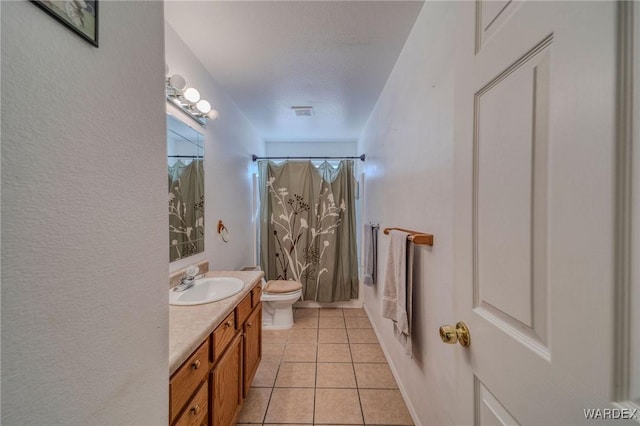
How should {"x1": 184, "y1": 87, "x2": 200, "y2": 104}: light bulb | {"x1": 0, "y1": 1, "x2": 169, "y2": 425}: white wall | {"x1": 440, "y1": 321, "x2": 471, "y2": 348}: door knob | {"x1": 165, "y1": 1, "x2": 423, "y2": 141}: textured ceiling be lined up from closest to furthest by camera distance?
{"x1": 0, "y1": 1, "x2": 169, "y2": 425}: white wall
{"x1": 440, "y1": 321, "x2": 471, "y2": 348}: door knob
{"x1": 165, "y1": 1, "x2": 423, "y2": 141}: textured ceiling
{"x1": 184, "y1": 87, "x2": 200, "y2": 104}: light bulb

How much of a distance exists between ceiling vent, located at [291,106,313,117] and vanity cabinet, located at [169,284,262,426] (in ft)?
6.04

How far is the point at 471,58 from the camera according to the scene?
2.08ft

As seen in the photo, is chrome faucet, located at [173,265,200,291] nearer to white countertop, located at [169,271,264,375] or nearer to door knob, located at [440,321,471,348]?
white countertop, located at [169,271,264,375]

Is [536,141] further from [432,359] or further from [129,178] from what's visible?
[432,359]

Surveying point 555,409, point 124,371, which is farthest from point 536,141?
point 124,371

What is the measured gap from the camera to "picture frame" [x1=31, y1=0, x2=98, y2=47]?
1.19 ft

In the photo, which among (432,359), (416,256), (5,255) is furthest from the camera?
(416,256)

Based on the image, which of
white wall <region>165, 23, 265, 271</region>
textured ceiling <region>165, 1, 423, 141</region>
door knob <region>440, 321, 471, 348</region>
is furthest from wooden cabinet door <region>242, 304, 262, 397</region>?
textured ceiling <region>165, 1, 423, 141</region>

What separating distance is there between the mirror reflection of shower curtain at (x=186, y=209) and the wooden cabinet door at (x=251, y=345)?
622 mm

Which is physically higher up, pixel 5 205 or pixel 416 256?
pixel 5 205

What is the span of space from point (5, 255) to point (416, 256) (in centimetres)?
144

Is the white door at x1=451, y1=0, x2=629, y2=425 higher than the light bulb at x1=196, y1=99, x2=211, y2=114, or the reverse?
the light bulb at x1=196, y1=99, x2=211, y2=114

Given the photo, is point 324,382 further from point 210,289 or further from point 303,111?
point 303,111

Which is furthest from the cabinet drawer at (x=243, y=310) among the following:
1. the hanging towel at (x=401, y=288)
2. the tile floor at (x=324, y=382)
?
the hanging towel at (x=401, y=288)
